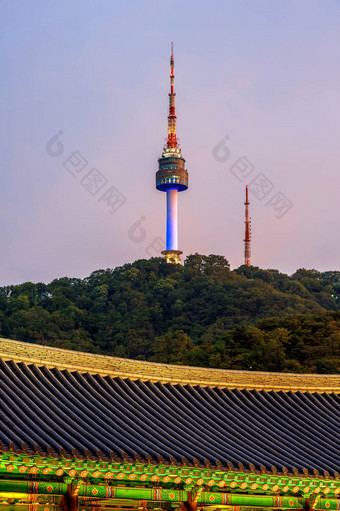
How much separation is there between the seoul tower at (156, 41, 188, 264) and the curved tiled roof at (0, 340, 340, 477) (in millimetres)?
101632

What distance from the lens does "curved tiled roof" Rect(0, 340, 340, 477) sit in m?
13.5

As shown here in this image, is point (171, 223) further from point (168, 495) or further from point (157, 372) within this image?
point (168, 495)

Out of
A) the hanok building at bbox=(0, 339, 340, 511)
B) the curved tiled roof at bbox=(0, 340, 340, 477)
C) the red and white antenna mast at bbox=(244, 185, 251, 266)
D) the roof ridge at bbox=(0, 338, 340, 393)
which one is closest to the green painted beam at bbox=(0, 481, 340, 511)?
the hanok building at bbox=(0, 339, 340, 511)

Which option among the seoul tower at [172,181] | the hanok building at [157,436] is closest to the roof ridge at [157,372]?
the hanok building at [157,436]

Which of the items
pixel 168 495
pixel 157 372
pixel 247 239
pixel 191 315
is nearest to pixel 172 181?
pixel 247 239

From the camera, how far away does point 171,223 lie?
12225 centimetres

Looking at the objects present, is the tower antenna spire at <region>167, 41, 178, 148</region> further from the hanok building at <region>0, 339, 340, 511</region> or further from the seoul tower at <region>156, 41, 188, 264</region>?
the hanok building at <region>0, 339, 340, 511</region>

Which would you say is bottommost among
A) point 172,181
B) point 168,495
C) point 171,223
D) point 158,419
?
point 168,495

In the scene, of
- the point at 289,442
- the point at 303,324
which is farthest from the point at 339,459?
the point at 303,324

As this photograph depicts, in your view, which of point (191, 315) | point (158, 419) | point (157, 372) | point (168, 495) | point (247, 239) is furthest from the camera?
point (247, 239)

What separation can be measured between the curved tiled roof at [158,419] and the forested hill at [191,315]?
106ft

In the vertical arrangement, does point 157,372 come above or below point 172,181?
below

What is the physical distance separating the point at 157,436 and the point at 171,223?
107 metres

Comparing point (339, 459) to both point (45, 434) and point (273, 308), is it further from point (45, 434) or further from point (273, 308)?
point (273, 308)
